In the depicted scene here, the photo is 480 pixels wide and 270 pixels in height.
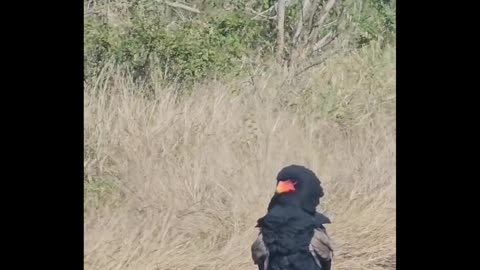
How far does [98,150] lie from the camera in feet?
15.9

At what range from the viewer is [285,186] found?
4.79m

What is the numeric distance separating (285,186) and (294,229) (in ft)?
0.72

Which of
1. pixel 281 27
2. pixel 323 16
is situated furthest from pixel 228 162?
pixel 323 16

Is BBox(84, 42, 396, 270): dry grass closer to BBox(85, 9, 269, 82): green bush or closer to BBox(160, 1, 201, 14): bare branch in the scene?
BBox(85, 9, 269, 82): green bush

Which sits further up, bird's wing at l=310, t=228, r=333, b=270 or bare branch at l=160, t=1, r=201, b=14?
bare branch at l=160, t=1, r=201, b=14

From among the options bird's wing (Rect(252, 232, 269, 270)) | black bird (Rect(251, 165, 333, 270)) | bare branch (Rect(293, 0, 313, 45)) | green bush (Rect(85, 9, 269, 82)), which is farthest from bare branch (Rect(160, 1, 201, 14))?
bird's wing (Rect(252, 232, 269, 270))

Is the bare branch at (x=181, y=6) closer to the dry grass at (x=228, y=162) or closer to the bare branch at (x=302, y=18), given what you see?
the dry grass at (x=228, y=162)

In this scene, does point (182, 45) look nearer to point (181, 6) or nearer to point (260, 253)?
point (181, 6)

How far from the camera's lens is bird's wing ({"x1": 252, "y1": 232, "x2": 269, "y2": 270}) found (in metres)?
4.79

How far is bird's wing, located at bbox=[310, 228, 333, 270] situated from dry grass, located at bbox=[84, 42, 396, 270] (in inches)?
2.1

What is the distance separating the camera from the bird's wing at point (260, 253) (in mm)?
4793

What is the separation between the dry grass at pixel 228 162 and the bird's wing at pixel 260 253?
0.04 meters
